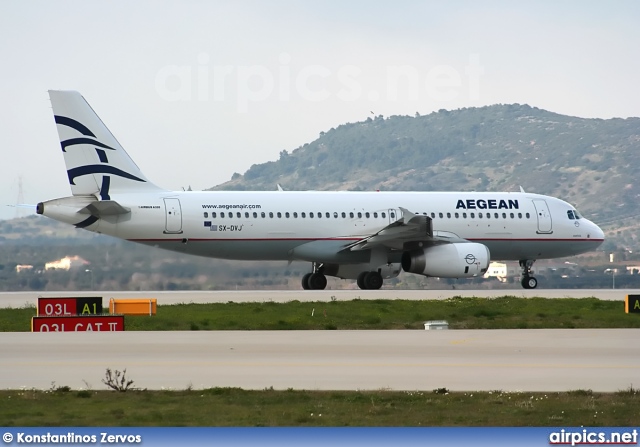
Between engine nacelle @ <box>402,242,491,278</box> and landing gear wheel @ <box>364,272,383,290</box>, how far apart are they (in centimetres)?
190

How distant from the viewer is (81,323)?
2667 cm

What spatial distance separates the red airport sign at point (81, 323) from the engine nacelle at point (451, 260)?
765 inches

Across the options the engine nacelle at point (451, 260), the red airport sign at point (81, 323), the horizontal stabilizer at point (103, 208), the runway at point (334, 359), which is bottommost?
the runway at point (334, 359)

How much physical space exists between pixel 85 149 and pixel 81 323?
54.2 feet

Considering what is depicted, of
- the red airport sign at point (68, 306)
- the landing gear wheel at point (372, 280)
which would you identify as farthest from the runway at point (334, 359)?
the landing gear wheel at point (372, 280)

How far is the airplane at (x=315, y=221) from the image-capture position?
1655 inches

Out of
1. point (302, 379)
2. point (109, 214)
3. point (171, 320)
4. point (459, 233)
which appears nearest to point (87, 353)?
point (302, 379)

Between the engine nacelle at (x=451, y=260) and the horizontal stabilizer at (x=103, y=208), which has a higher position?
the horizontal stabilizer at (x=103, y=208)

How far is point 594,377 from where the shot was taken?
18.1 metres

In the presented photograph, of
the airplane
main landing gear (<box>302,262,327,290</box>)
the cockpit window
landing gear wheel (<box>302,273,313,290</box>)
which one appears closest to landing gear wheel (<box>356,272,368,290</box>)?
the airplane

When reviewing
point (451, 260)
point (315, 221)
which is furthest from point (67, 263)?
point (451, 260)

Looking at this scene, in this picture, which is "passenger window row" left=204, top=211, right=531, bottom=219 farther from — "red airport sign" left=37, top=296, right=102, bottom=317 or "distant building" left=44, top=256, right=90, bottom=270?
"red airport sign" left=37, top=296, right=102, bottom=317

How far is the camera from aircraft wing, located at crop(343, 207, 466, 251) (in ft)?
141

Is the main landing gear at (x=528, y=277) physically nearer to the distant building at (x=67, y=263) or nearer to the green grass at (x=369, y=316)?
the green grass at (x=369, y=316)
